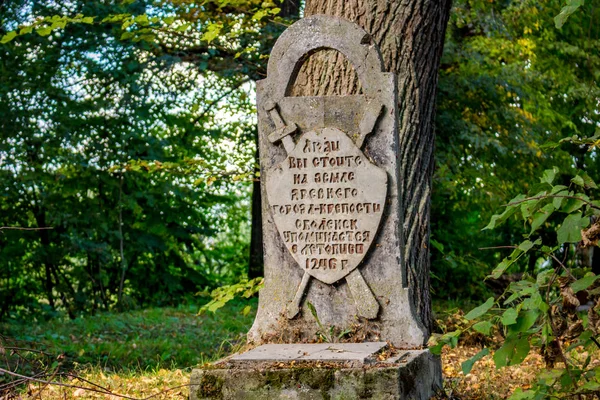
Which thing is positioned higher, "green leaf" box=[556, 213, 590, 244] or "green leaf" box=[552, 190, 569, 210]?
"green leaf" box=[552, 190, 569, 210]

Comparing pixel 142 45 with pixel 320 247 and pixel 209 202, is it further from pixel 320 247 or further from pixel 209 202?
pixel 320 247

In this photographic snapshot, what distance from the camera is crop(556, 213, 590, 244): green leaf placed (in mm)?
3750

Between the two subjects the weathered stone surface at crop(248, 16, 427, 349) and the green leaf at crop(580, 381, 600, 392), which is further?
the weathered stone surface at crop(248, 16, 427, 349)

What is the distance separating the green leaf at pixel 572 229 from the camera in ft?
12.3

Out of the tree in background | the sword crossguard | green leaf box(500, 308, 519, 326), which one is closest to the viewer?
green leaf box(500, 308, 519, 326)

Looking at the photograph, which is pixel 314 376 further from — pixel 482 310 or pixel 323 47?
pixel 323 47

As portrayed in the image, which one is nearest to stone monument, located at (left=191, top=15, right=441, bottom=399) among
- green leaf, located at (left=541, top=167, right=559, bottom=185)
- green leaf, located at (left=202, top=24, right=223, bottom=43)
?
green leaf, located at (left=541, top=167, right=559, bottom=185)

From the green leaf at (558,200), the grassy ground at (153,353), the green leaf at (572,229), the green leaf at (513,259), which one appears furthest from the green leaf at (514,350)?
the grassy ground at (153,353)

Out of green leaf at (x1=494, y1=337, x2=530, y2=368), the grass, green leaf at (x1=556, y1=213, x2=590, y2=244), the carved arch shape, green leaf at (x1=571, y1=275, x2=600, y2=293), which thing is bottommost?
the grass

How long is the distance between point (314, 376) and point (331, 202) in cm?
125

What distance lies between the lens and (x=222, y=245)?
19.8 meters

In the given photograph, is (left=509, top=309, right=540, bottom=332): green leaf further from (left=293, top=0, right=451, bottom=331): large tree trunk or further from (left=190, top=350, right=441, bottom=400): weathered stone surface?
(left=293, top=0, right=451, bottom=331): large tree trunk

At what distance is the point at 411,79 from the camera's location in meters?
5.84

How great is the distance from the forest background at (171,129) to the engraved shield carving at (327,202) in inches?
195
